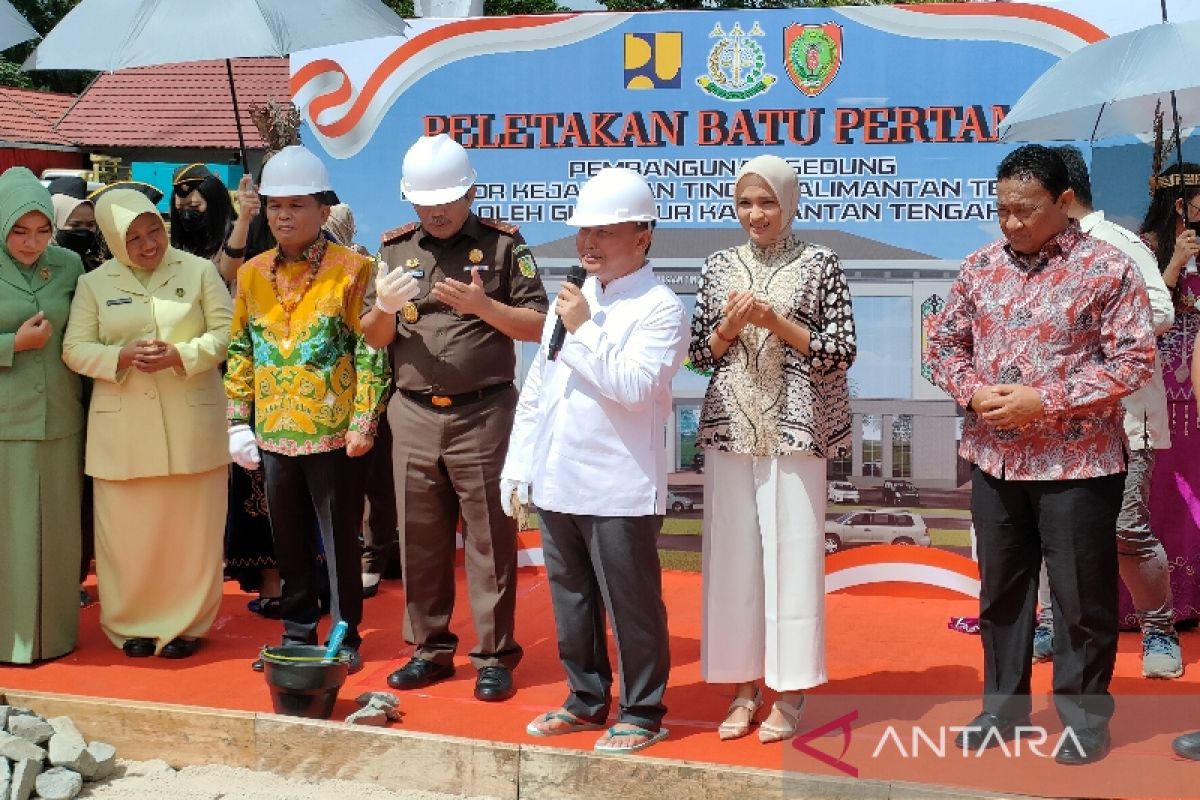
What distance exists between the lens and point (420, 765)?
13.4 feet

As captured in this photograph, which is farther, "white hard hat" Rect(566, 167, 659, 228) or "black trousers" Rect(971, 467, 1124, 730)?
"white hard hat" Rect(566, 167, 659, 228)

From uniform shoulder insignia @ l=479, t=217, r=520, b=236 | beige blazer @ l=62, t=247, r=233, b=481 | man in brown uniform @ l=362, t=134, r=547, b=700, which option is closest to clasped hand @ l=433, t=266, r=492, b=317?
man in brown uniform @ l=362, t=134, r=547, b=700

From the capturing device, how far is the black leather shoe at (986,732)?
13.7 feet

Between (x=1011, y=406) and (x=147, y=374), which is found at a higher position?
(x=147, y=374)

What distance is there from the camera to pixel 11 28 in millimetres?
5824

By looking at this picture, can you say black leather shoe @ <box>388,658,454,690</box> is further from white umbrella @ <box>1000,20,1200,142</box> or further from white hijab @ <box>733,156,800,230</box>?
white umbrella @ <box>1000,20,1200,142</box>

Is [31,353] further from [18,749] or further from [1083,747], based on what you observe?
[1083,747]

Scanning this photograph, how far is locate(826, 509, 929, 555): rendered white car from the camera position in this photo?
6.51m

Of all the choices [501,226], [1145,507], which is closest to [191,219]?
[501,226]

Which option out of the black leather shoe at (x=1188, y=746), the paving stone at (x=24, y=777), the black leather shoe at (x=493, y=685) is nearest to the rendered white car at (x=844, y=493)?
the black leather shoe at (x=493, y=685)

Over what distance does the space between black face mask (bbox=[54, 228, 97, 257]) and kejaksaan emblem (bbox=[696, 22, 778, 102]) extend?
9.98ft

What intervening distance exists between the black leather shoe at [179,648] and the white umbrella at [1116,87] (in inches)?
153

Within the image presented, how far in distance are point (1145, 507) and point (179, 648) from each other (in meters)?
3.84

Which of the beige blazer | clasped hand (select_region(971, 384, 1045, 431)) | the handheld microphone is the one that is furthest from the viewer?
the beige blazer
